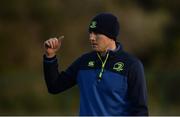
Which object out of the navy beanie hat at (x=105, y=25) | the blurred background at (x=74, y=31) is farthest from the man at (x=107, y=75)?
the blurred background at (x=74, y=31)

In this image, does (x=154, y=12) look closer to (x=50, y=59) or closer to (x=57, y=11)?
(x=57, y=11)

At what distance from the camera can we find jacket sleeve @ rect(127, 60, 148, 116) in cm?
349

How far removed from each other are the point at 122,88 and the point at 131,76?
0.08 metres

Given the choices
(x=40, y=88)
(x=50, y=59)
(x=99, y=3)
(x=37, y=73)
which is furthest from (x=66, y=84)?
(x=99, y=3)

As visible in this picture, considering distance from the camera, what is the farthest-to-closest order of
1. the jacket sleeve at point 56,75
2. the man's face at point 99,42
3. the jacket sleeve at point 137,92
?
1. the jacket sleeve at point 56,75
2. the man's face at point 99,42
3. the jacket sleeve at point 137,92

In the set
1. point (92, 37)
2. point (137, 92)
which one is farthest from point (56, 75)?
point (137, 92)

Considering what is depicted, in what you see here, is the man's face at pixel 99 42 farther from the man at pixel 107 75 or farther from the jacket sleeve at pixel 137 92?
the jacket sleeve at pixel 137 92

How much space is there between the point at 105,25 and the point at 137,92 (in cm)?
43

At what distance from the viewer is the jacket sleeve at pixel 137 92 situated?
3.49 metres

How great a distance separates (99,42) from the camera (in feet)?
11.8

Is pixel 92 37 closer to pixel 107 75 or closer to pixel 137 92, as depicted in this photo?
pixel 107 75

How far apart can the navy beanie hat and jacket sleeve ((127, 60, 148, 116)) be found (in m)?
0.26

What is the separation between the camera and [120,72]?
11.6 feet

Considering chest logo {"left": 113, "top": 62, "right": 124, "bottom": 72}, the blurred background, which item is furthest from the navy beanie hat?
the blurred background
